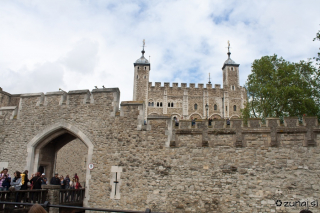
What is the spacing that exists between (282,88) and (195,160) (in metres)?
14.8

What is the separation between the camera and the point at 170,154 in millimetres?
10625

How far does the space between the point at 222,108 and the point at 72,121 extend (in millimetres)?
46839

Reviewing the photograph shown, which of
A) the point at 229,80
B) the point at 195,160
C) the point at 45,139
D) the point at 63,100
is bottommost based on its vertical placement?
the point at 195,160

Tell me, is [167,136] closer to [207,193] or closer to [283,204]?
[207,193]

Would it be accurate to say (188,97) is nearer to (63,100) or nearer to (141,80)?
(141,80)

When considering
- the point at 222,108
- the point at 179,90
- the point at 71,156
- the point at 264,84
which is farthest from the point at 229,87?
the point at 71,156

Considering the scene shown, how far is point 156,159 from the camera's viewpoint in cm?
1064

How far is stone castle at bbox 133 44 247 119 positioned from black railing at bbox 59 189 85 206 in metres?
43.2

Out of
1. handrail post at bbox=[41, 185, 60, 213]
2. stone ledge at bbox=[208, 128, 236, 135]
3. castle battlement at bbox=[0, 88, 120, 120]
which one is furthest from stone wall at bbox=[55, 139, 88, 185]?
Answer: stone ledge at bbox=[208, 128, 236, 135]

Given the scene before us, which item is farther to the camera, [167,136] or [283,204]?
[167,136]

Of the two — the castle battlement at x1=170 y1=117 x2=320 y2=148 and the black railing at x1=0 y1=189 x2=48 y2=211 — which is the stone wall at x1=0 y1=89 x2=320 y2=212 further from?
the black railing at x1=0 y1=189 x2=48 y2=211

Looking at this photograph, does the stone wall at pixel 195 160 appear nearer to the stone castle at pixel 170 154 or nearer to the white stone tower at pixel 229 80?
the stone castle at pixel 170 154

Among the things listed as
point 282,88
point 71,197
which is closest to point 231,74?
point 282,88

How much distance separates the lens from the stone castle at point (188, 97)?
54.7 m
